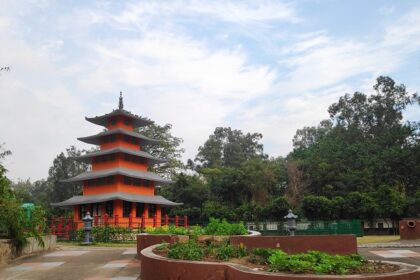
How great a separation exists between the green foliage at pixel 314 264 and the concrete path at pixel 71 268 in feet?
15.3

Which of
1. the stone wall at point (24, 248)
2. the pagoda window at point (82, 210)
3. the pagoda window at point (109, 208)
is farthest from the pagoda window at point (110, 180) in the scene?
the stone wall at point (24, 248)

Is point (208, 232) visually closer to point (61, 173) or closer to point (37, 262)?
point (37, 262)

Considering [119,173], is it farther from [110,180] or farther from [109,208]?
[109,208]

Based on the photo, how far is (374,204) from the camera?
128ft

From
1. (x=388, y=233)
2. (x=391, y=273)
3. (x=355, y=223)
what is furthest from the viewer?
(x=388, y=233)

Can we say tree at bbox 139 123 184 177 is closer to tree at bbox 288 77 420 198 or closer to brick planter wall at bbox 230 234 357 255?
tree at bbox 288 77 420 198

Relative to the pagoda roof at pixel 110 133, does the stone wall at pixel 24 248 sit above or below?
below

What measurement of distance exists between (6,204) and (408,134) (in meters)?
53.4

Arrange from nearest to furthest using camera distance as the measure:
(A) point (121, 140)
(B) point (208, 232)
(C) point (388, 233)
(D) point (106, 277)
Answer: (D) point (106, 277), (B) point (208, 232), (C) point (388, 233), (A) point (121, 140)

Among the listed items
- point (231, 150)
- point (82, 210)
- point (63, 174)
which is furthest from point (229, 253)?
point (231, 150)

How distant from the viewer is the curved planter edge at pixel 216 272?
19.4 ft

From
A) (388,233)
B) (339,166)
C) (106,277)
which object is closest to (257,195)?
(339,166)

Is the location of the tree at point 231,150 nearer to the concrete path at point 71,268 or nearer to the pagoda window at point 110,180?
the pagoda window at point 110,180

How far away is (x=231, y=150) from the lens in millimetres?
90750
